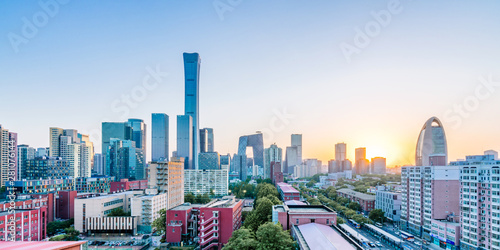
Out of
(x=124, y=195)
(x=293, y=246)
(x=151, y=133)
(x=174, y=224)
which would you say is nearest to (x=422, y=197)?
(x=293, y=246)

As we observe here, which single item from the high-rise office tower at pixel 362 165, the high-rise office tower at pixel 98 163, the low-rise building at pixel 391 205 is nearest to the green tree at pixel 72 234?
the low-rise building at pixel 391 205

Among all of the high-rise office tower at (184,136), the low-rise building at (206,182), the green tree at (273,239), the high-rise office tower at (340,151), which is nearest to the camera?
the green tree at (273,239)

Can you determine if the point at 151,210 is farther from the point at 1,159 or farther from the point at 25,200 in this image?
the point at 1,159

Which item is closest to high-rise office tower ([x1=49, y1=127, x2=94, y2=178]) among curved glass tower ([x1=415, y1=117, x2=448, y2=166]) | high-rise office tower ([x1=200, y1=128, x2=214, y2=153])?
high-rise office tower ([x1=200, y1=128, x2=214, y2=153])

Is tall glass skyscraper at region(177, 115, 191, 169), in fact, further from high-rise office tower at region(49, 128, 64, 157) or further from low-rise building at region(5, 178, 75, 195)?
low-rise building at region(5, 178, 75, 195)

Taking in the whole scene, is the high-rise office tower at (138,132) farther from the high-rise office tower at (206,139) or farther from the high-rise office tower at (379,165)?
the high-rise office tower at (379,165)
